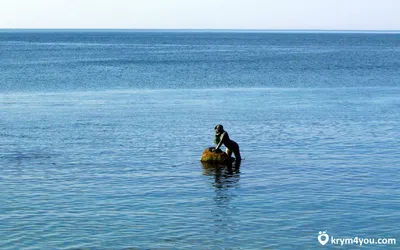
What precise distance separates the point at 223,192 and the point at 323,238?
25.8 ft

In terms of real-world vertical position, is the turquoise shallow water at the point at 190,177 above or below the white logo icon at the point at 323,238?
below

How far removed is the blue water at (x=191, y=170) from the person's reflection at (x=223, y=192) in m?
0.09

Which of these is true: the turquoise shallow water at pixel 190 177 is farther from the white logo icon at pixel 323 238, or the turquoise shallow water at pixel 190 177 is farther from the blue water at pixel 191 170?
the white logo icon at pixel 323 238

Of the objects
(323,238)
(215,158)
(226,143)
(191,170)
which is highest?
(226,143)

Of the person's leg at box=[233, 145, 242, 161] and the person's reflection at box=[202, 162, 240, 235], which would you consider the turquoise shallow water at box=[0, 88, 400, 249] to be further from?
the person's leg at box=[233, 145, 242, 161]

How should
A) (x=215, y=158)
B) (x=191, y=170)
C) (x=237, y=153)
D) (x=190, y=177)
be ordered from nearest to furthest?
(x=190, y=177), (x=191, y=170), (x=215, y=158), (x=237, y=153)

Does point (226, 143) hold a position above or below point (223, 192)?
above

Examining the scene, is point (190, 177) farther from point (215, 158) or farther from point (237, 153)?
point (237, 153)

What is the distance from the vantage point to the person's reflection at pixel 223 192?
28.3m

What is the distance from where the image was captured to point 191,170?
124 ft

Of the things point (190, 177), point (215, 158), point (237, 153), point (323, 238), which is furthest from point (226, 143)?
point (323, 238)

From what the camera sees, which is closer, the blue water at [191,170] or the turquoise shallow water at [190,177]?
the turquoise shallow water at [190,177]

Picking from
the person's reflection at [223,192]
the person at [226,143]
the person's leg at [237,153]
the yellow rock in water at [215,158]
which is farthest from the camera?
the person's leg at [237,153]

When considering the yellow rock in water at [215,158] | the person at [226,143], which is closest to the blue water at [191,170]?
the yellow rock in water at [215,158]
